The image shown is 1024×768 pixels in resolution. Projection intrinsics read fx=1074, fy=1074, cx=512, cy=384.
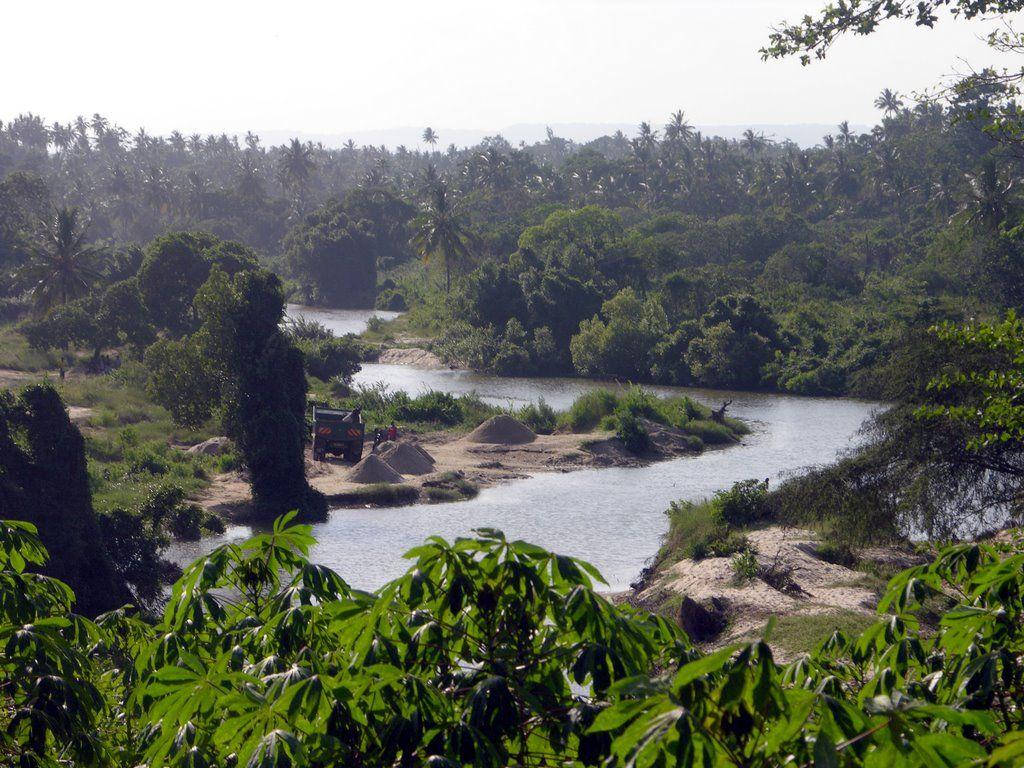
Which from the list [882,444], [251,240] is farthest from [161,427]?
[251,240]

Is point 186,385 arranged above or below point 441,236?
below

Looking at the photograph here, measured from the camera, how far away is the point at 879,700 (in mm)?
3273

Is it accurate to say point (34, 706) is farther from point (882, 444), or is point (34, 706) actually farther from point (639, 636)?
point (882, 444)

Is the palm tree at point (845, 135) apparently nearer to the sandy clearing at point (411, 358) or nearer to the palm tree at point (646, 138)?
the palm tree at point (646, 138)

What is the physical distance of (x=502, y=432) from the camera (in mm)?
42906

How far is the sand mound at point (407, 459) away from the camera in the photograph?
37562mm

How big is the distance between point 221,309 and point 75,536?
13422mm

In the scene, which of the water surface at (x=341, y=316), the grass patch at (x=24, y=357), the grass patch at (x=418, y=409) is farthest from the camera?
the water surface at (x=341, y=316)

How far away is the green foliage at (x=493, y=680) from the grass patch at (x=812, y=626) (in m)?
13.3

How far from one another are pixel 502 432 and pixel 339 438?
7319 millimetres

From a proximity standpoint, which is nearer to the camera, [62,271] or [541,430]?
[541,430]

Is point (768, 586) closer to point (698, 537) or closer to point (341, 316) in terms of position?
point (698, 537)

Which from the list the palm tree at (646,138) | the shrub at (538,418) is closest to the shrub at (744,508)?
the shrub at (538,418)

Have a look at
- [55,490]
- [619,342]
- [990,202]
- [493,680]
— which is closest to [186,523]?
[55,490]
